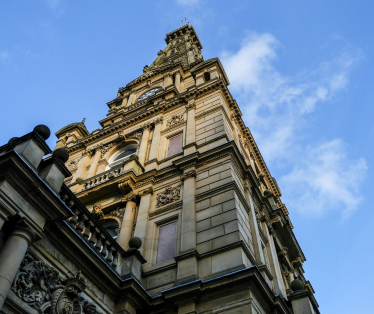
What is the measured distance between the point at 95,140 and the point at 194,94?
7222 millimetres

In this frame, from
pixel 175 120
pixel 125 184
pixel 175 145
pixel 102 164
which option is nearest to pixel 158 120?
pixel 175 120

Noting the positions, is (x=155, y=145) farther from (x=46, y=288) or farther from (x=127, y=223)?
(x=46, y=288)

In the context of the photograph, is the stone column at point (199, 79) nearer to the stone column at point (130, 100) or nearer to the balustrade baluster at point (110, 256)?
the stone column at point (130, 100)

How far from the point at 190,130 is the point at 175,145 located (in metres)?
1.09

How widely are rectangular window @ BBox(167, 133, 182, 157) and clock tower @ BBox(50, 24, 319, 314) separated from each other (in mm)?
70

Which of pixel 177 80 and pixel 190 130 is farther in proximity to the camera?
pixel 177 80

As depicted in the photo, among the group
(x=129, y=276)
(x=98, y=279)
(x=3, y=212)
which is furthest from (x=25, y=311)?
(x=129, y=276)

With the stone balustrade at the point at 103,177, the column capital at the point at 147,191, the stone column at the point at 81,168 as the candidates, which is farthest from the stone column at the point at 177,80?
the column capital at the point at 147,191

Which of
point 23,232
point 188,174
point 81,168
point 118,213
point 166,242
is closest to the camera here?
point 23,232

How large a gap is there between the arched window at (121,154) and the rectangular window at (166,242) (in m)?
8.61

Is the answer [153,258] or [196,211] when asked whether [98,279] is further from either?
[196,211]

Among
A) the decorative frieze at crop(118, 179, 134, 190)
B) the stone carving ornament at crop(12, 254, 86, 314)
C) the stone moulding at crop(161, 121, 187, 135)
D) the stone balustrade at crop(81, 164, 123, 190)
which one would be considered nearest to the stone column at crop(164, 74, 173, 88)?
the stone moulding at crop(161, 121, 187, 135)

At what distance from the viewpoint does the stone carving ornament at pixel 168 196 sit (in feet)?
53.7

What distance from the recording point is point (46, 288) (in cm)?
933
